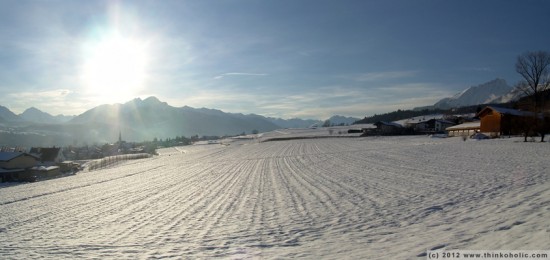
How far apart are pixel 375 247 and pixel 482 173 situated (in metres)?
12.5

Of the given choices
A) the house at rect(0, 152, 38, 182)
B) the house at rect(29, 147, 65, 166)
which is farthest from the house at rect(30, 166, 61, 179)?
the house at rect(29, 147, 65, 166)

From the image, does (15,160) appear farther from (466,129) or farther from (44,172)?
(466,129)

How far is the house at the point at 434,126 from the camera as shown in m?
96.9

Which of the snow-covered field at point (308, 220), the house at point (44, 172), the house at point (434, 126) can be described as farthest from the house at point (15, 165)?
the house at point (434, 126)

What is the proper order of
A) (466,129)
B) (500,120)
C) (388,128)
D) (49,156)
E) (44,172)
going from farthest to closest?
1. (388,128)
2. (49,156)
3. (466,129)
4. (44,172)
5. (500,120)

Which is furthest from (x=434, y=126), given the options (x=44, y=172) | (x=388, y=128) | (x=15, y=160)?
(x=15, y=160)

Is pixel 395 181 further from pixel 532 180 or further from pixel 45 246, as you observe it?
pixel 45 246

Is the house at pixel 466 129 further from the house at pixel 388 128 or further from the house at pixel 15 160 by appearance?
the house at pixel 15 160

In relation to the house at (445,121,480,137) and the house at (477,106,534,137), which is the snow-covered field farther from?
the house at (445,121,480,137)

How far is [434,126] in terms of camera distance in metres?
102

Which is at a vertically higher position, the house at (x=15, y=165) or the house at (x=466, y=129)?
the house at (x=466, y=129)

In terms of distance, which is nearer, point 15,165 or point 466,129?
point 15,165

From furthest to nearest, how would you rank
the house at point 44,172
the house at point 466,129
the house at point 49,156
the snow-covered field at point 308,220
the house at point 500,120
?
the house at point 49,156 < the house at point 466,129 < the house at point 44,172 < the house at point 500,120 < the snow-covered field at point 308,220

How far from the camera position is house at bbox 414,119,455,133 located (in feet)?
318
